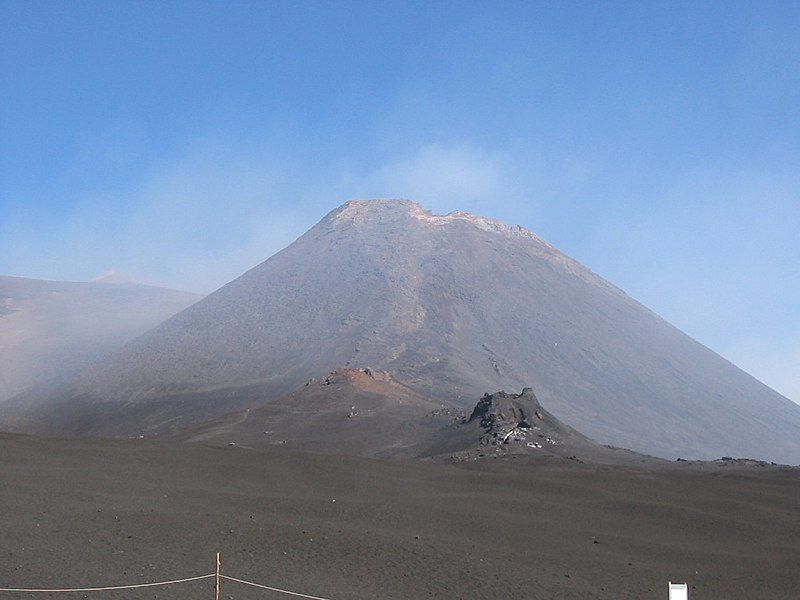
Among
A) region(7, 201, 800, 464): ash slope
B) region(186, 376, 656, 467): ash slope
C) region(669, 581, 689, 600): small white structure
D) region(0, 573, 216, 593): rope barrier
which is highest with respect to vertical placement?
region(7, 201, 800, 464): ash slope

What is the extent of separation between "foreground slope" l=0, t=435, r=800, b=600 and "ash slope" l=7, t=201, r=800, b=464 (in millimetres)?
39816

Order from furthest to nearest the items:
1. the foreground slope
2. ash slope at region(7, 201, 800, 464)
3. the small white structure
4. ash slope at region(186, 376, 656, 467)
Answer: ash slope at region(7, 201, 800, 464), ash slope at region(186, 376, 656, 467), the foreground slope, the small white structure

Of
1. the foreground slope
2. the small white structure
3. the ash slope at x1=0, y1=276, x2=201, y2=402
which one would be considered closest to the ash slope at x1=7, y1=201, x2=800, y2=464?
the ash slope at x1=0, y1=276, x2=201, y2=402

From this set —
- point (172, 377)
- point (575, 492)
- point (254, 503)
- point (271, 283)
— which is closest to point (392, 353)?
point (172, 377)

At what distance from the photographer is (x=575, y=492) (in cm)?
2952

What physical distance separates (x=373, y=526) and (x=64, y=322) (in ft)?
464

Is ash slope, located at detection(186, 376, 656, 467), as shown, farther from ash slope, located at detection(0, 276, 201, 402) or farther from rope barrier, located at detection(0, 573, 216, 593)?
ash slope, located at detection(0, 276, 201, 402)

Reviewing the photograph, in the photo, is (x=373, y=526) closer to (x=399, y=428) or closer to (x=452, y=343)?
(x=399, y=428)

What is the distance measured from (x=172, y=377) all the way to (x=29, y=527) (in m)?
71.5

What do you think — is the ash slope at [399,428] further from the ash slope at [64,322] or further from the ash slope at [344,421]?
the ash slope at [64,322]

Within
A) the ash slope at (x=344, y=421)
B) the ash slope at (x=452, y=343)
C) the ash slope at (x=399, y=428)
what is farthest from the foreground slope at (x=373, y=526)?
the ash slope at (x=452, y=343)

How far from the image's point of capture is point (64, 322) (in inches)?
5935

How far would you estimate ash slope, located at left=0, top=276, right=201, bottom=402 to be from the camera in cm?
11638

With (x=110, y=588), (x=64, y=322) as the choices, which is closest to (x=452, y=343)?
(x=110, y=588)
